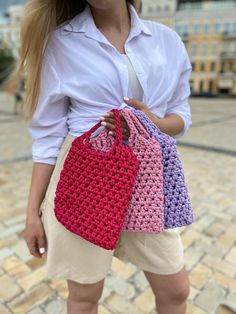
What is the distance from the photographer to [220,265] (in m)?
2.35

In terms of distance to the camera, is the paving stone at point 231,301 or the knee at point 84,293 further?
the paving stone at point 231,301

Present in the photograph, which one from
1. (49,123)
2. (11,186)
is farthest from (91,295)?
(11,186)

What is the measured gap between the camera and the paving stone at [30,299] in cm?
187

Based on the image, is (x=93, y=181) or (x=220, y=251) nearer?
(x=93, y=181)

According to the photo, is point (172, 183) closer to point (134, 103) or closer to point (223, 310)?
point (134, 103)

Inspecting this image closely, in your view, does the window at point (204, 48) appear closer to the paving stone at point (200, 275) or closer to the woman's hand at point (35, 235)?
the paving stone at point (200, 275)

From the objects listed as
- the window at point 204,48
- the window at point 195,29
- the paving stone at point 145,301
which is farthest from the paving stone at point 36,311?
the window at point 195,29

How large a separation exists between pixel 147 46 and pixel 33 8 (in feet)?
1.17

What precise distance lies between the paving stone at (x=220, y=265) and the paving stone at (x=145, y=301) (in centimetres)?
57

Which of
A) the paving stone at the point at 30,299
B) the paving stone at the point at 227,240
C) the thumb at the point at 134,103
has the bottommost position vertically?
the paving stone at the point at 227,240

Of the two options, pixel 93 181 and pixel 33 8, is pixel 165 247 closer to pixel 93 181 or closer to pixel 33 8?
pixel 93 181

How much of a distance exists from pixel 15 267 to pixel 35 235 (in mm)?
1354

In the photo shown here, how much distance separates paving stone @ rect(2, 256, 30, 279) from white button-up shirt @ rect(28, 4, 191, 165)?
4.67 feet

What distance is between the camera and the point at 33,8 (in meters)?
0.99
